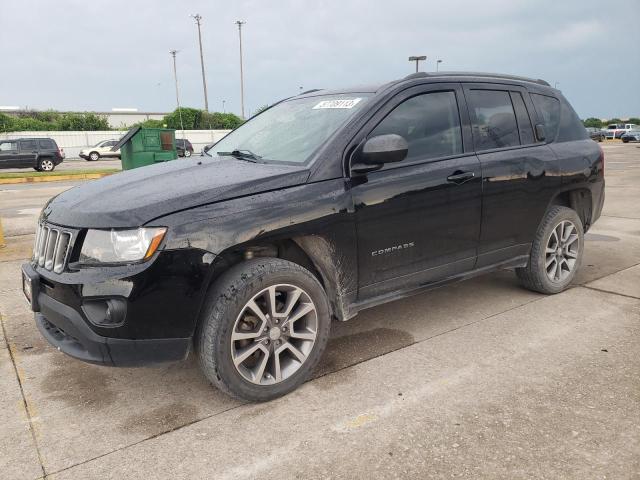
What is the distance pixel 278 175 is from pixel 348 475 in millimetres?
1543

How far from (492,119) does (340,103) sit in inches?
48.6

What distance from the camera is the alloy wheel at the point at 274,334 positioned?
8.79 ft

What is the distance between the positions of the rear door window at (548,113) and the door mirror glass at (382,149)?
6.11 ft

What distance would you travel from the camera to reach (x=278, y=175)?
281cm

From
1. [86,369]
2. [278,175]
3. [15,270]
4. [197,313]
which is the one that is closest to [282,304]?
[197,313]

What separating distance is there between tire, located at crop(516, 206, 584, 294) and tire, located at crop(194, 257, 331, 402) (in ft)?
7.08

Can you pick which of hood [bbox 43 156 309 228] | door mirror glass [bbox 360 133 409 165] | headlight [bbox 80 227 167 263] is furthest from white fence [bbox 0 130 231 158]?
headlight [bbox 80 227 167 263]

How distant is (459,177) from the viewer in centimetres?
346

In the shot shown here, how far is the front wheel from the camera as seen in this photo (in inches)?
938

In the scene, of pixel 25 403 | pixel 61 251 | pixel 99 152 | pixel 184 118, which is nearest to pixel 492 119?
pixel 61 251

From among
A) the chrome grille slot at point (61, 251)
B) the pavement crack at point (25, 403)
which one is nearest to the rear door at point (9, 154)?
the pavement crack at point (25, 403)

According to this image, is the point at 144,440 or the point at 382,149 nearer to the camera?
the point at 144,440

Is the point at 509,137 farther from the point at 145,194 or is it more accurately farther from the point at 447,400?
the point at 145,194

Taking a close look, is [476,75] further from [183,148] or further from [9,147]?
[183,148]
